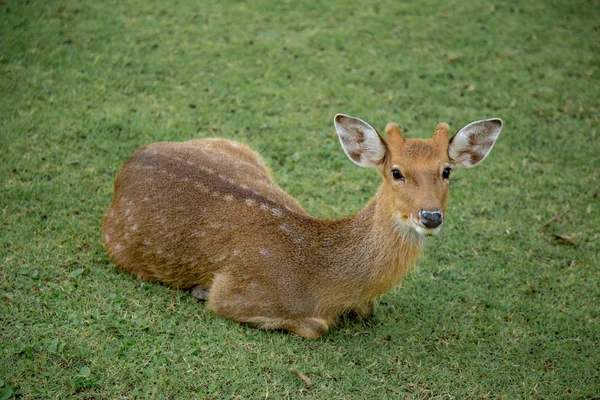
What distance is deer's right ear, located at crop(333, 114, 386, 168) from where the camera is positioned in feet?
15.5

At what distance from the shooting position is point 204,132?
7.29 meters

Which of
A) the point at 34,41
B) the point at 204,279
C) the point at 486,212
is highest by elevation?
the point at 34,41

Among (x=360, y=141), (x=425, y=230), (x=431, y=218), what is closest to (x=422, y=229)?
(x=425, y=230)

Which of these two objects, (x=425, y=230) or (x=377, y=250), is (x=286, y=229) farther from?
(x=425, y=230)

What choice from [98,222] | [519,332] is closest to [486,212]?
[519,332]

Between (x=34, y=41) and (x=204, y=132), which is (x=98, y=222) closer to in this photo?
(x=204, y=132)

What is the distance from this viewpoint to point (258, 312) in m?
4.87

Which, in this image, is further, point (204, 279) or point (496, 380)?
point (204, 279)

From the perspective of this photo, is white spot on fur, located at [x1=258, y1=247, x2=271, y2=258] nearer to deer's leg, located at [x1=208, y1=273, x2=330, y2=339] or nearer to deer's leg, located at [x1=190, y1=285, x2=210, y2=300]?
deer's leg, located at [x1=208, y1=273, x2=330, y2=339]

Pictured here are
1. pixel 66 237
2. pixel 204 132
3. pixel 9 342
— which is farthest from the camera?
pixel 204 132

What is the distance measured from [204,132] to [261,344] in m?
3.25

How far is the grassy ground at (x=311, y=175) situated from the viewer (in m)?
4.61

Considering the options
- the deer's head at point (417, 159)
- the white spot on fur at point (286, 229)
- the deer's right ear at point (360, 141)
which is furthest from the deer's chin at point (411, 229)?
the white spot on fur at point (286, 229)

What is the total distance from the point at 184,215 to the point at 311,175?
2.04m
